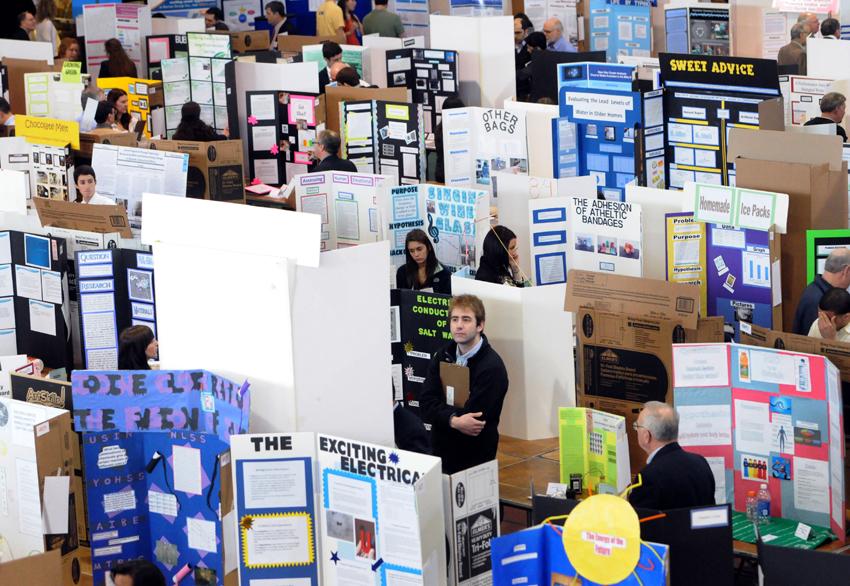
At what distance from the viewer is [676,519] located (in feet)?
16.9

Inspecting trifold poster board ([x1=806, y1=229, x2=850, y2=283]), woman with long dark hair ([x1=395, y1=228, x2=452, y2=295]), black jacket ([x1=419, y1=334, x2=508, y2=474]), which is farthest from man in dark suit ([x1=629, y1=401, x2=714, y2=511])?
woman with long dark hair ([x1=395, y1=228, x2=452, y2=295])

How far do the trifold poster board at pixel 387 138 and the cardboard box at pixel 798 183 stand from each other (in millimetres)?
4044

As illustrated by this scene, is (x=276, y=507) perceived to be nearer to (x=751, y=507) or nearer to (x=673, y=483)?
(x=673, y=483)

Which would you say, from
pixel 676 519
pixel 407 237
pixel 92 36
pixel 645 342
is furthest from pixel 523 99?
pixel 676 519

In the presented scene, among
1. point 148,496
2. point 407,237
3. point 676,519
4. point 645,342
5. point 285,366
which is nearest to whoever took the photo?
point 676,519

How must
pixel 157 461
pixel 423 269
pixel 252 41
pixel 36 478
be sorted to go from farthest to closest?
pixel 252 41 → pixel 423 269 → pixel 157 461 → pixel 36 478

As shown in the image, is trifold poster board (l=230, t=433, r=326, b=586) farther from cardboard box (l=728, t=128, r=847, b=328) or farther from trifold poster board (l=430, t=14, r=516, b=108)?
trifold poster board (l=430, t=14, r=516, b=108)

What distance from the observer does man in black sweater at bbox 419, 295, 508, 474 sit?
22.2 ft

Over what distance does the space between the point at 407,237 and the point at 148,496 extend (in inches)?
117

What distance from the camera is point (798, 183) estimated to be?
780 cm

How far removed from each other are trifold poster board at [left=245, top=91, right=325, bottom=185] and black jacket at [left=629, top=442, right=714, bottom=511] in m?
7.49

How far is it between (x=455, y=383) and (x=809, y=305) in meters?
1.92

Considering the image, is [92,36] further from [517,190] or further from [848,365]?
[848,365]

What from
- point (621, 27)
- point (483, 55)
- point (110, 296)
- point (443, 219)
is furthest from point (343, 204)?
point (621, 27)
